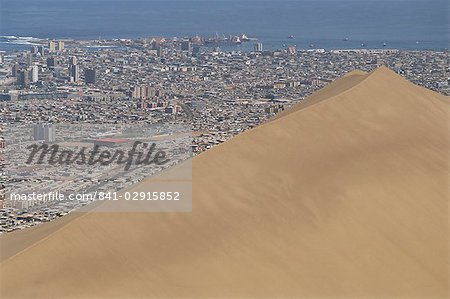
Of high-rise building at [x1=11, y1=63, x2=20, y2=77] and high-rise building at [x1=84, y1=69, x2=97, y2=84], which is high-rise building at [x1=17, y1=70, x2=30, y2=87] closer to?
high-rise building at [x1=11, y1=63, x2=20, y2=77]

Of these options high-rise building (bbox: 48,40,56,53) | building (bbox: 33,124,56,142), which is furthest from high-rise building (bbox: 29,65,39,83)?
building (bbox: 33,124,56,142)

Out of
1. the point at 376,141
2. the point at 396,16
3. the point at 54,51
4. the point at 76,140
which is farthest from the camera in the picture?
the point at 396,16

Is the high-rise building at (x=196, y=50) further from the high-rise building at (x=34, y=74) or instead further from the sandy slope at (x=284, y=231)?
the sandy slope at (x=284, y=231)

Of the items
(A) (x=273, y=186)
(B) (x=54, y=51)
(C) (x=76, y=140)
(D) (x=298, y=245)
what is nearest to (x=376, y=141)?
(A) (x=273, y=186)

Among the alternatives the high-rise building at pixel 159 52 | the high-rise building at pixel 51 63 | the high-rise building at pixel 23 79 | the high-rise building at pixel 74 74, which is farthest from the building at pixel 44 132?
the high-rise building at pixel 159 52

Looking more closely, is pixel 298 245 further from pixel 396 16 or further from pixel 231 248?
pixel 396 16

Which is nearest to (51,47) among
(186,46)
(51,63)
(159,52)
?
(159,52)
